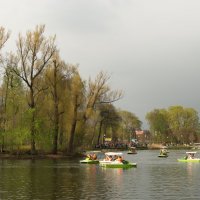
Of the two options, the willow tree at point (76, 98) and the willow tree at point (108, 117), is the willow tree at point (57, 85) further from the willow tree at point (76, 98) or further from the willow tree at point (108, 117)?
the willow tree at point (108, 117)

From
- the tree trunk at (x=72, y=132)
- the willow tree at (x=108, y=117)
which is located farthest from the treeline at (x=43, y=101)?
the willow tree at (x=108, y=117)

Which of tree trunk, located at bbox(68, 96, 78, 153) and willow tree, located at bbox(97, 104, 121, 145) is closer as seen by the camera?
tree trunk, located at bbox(68, 96, 78, 153)

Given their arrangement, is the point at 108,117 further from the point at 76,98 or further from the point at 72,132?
the point at 76,98

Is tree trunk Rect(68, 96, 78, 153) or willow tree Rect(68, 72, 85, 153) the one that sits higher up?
willow tree Rect(68, 72, 85, 153)

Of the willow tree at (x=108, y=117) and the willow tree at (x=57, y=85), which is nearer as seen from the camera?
the willow tree at (x=57, y=85)

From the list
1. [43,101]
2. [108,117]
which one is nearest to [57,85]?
[43,101]

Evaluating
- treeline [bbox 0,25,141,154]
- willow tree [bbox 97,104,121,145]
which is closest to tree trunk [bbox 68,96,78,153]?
treeline [bbox 0,25,141,154]

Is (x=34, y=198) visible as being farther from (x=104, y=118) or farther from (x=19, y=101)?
(x=104, y=118)

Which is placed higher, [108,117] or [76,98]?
[108,117]

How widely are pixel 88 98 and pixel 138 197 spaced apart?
53490 millimetres

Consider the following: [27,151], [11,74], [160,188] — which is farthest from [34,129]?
[160,188]

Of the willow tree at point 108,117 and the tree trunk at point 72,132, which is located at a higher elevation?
the willow tree at point 108,117

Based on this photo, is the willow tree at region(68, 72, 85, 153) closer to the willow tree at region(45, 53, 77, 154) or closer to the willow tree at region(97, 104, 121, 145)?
the willow tree at region(45, 53, 77, 154)

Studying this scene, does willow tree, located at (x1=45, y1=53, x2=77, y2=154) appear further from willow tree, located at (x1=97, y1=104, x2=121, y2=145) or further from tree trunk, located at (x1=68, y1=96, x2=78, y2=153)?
willow tree, located at (x1=97, y1=104, x2=121, y2=145)
